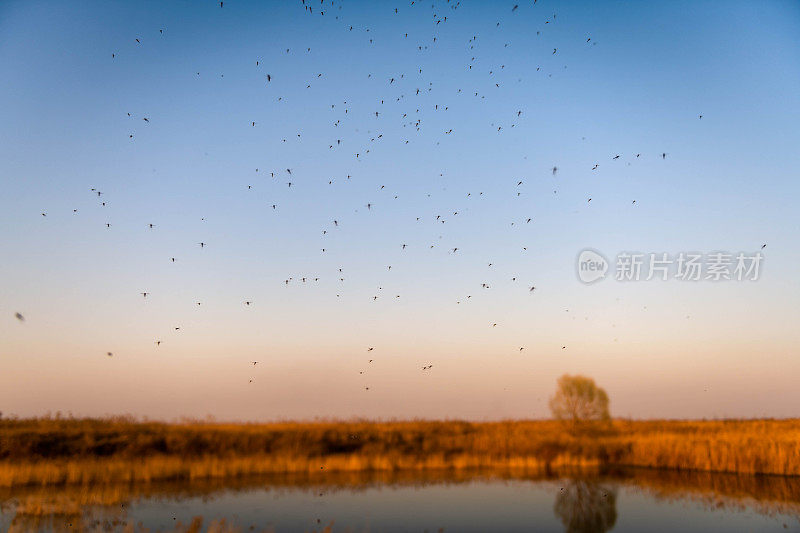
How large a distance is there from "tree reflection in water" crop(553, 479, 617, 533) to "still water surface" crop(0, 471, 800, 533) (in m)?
0.03

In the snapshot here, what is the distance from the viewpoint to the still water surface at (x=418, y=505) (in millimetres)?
16469

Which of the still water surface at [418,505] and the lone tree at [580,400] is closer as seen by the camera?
the still water surface at [418,505]

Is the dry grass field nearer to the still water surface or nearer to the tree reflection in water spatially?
the still water surface

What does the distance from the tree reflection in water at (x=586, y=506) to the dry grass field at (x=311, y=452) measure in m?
3.91

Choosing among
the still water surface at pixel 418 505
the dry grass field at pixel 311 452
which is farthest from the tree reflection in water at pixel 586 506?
the dry grass field at pixel 311 452

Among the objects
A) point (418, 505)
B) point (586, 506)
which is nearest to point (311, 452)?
point (418, 505)

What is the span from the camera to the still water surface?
1647cm

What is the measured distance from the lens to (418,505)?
1922 centimetres

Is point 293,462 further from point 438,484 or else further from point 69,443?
point 69,443

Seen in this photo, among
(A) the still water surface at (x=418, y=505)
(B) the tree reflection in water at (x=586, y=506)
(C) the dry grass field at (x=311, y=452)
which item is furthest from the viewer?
(C) the dry grass field at (x=311, y=452)

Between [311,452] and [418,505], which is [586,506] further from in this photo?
[311,452]

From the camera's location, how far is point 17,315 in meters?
18.2

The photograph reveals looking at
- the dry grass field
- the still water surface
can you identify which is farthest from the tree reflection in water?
the dry grass field

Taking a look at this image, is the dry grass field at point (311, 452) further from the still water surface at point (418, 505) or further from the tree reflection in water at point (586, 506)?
the tree reflection in water at point (586, 506)
